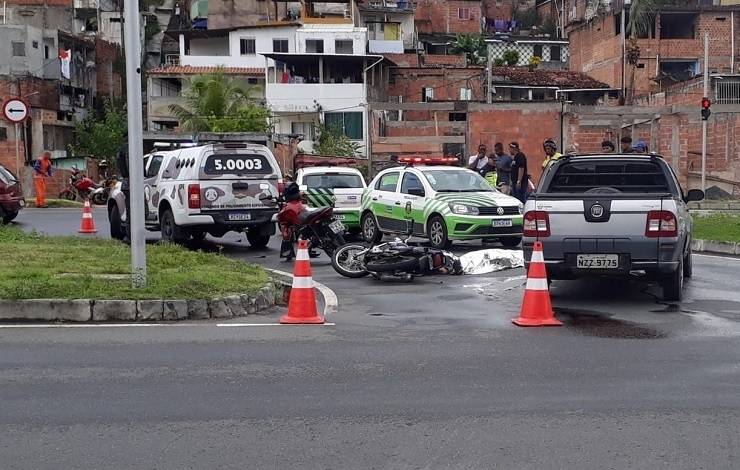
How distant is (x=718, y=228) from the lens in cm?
2020

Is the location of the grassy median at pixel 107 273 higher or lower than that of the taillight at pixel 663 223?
lower

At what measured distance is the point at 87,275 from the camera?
12.0 meters

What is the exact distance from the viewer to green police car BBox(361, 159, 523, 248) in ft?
57.1

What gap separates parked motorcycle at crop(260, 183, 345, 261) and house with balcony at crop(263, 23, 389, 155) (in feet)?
113

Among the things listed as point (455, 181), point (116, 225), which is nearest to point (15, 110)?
point (116, 225)

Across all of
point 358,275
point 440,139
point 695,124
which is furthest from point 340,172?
point 695,124

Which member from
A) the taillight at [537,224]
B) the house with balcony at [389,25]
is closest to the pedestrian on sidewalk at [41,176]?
the taillight at [537,224]

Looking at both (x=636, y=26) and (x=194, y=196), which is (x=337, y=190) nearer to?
(x=194, y=196)

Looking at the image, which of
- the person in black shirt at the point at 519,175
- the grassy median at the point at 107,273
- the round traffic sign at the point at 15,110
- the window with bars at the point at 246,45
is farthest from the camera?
the window with bars at the point at 246,45

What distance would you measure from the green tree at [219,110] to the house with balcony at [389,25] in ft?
50.8

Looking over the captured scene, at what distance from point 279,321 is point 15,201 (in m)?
15.5

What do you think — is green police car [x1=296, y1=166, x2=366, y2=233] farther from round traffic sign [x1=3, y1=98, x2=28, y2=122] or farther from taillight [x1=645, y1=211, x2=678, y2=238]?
round traffic sign [x1=3, y1=98, x2=28, y2=122]

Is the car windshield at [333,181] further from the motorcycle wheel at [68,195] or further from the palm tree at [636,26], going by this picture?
the palm tree at [636,26]

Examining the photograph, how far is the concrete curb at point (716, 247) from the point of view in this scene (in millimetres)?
17656
